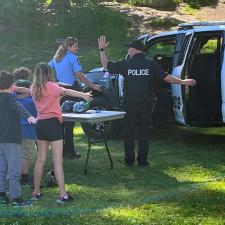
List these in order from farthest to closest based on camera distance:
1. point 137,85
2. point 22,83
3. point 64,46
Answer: point 64,46 → point 137,85 → point 22,83

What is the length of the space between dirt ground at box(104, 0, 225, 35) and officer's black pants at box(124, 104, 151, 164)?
38.0ft

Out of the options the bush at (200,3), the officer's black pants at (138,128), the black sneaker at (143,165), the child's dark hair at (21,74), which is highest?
the bush at (200,3)

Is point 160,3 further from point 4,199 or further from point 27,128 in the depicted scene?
point 4,199

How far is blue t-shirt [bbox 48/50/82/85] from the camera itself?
8375 millimetres

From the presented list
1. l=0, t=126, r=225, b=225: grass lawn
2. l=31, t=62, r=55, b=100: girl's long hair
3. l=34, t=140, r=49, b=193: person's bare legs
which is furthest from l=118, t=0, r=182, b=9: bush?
l=34, t=140, r=49, b=193: person's bare legs

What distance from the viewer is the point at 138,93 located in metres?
8.03

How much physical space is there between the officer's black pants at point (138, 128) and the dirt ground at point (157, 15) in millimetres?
→ 11577

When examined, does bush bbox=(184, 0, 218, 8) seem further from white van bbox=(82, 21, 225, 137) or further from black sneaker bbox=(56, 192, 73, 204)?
black sneaker bbox=(56, 192, 73, 204)

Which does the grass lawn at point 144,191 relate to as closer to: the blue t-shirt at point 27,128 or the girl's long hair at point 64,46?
the blue t-shirt at point 27,128

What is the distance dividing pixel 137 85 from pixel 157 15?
13.3m

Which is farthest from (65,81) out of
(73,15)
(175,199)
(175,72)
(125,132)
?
(73,15)

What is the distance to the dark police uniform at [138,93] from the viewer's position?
7.98 meters

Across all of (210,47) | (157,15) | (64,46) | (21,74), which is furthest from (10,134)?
(157,15)

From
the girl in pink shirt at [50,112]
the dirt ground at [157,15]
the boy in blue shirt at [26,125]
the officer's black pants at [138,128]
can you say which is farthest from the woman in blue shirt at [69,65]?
the dirt ground at [157,15]
